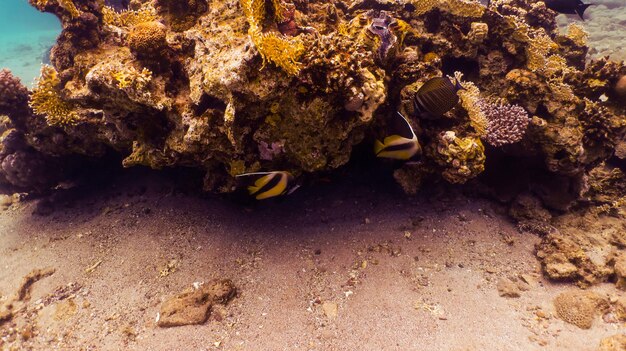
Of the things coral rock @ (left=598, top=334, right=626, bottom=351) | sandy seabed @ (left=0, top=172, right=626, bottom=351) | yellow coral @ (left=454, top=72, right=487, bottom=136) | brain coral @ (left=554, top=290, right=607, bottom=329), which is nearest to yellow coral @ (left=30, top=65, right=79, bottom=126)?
sandy seabed @ (left=0, top=172, right=626, bottom=351)

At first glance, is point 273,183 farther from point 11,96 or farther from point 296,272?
point 11,96

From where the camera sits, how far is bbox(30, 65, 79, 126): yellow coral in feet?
13.7

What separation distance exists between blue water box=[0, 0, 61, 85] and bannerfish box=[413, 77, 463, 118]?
1868cm

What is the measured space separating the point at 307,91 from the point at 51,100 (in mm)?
3391

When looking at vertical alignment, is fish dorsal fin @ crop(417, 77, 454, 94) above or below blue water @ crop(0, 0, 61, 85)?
below

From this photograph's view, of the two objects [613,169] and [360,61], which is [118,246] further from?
[613,169]

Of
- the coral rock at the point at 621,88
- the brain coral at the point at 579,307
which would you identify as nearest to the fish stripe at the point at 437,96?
the brain coral at the point at 579,307

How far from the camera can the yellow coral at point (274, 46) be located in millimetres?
2988

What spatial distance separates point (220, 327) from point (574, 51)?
25.7 ft

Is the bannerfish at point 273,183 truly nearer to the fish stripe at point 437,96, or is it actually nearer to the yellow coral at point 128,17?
the fish stripe at point 437,96

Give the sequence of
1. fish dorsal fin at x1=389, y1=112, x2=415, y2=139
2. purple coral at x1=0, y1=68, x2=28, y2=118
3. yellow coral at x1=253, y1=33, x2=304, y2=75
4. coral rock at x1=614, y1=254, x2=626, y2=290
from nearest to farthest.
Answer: yellow coral at x1=253, y1=33, x2=304, y2=75 → fish dorsal fin at x1=389, y1=112, x2=415, y2=139 → coral rock at x1=614, y1=254, x2=626, y2=290 → purple coral at x1=0, y1=68, x2=28, y2=118

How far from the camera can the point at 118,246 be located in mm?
5016

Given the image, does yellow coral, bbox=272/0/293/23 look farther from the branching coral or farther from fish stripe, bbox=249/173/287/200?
the branching coral

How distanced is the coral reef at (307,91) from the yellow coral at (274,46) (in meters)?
0.01
